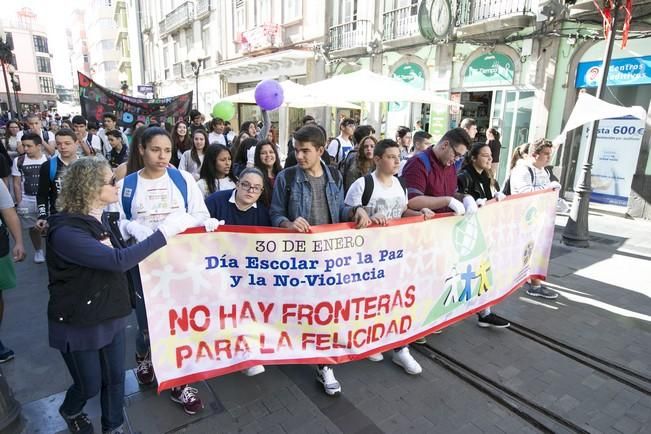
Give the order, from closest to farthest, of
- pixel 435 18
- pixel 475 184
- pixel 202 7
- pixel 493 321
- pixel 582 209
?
pixel 475 184, pixel 493 321, pixel 582 209, pixel 435 18, pixel 202 7

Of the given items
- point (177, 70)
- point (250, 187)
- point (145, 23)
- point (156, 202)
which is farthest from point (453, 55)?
point (145, 23)

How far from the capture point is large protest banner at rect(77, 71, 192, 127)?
31.9 ft

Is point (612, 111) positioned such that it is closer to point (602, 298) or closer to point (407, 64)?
point (602, 298)

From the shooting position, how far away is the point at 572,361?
3580mm

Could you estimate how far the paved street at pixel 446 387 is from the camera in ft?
9.08

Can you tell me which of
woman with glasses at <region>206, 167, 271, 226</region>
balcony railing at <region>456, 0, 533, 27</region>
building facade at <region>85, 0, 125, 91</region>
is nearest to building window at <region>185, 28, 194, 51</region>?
balcony railing at <region>456, 0, 533, 27</region>

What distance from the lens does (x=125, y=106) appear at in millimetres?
10391

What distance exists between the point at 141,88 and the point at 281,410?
25.0 metres

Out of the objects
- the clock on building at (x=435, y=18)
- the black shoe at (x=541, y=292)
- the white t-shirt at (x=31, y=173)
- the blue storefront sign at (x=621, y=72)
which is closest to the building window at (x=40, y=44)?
the clock on building at (x=435, y=18)

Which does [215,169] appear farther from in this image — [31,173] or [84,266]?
[31,173]

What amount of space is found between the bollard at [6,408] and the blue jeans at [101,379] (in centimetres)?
46

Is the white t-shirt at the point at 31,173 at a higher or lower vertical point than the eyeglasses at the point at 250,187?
lower

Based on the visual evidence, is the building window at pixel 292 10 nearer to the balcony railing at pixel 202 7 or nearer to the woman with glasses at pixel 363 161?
the balcony railing at pixel 202 7

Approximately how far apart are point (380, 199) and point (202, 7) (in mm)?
27116
